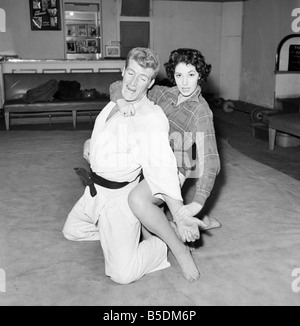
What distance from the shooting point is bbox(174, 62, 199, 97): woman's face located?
7.07 feet

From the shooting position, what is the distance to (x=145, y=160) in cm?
200

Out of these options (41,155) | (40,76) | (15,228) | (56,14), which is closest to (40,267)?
(15,228)

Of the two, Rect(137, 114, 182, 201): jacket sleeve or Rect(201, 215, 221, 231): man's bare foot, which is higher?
Rect(137, 114, 182, 201): jacket sleeve

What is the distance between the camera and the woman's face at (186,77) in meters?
2.16

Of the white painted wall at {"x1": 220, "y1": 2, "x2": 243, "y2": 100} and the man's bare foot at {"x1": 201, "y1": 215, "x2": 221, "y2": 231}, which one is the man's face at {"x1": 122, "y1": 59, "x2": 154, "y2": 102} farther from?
the white painted wall at {"x1": 220, "y1": 2, "x2": 243, "y2": 100}

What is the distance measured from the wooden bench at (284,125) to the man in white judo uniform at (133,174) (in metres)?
2.88

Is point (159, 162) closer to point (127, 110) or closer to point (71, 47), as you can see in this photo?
point (127, 110)

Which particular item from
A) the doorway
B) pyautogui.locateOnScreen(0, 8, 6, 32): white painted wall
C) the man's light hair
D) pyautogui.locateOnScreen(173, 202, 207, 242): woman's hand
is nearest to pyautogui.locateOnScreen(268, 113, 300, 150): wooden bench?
the man's light hair

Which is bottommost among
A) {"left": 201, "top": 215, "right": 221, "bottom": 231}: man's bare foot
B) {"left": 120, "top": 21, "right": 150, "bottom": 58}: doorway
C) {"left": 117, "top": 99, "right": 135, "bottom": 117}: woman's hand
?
{"left": 201, "top": 215, "right": 221, "bottom": 231}: man's bare foot

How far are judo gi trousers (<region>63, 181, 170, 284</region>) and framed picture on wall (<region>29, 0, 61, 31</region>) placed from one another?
775 cm

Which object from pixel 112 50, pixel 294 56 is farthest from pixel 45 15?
pixel 294 56

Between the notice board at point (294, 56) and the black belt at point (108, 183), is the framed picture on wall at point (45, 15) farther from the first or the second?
the black belt at point (108, 183)

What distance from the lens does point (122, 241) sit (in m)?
2.06

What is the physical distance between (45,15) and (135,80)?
7832 millimetres
